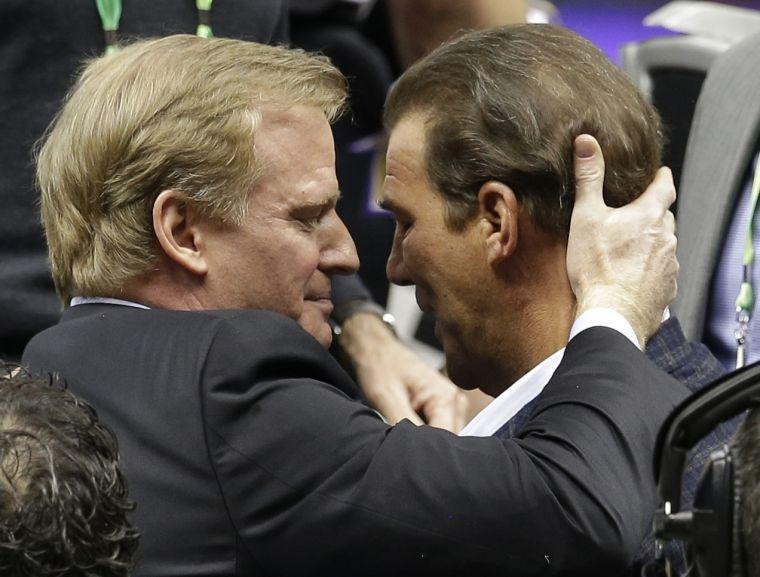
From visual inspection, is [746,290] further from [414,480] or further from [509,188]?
[414,480]

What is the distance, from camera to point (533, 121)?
7.66 feet

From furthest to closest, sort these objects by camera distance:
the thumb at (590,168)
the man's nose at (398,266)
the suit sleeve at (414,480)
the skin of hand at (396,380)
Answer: the skin of hand at (396,380), the man's nose at (398,266), the thumb at (590,168), the suit sleeve at (414,480)

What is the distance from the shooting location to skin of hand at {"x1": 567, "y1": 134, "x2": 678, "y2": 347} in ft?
7.48

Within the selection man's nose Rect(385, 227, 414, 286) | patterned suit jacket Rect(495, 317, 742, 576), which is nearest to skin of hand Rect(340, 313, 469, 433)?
man's nose Rect(385, 227, 414, 286)

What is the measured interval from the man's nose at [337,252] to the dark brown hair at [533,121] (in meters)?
0.17

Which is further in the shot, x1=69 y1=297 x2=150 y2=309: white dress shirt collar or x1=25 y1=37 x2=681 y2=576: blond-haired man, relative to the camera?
x1=69 y1=297 x2=150 y2=309: white dress shirt collar

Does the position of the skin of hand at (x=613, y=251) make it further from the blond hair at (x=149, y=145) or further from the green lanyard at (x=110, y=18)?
the green lanyard at (x=110, y=18)

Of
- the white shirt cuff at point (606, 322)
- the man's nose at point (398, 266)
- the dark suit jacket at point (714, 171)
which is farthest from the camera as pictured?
the dark suit jacket at point (714, 171)

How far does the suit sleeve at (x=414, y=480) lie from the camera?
1958 mm

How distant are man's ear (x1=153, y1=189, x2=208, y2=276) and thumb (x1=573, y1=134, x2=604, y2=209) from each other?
0.57m

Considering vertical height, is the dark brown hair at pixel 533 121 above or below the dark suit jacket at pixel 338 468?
above

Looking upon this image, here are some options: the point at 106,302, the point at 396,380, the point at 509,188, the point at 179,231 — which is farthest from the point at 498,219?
the point at 396,380

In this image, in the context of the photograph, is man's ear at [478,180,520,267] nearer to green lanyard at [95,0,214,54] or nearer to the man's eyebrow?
the man's eyebrow

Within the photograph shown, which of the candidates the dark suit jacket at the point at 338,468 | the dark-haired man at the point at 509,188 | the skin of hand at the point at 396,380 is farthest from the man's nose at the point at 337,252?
the skin of hand at the point at 396,380
